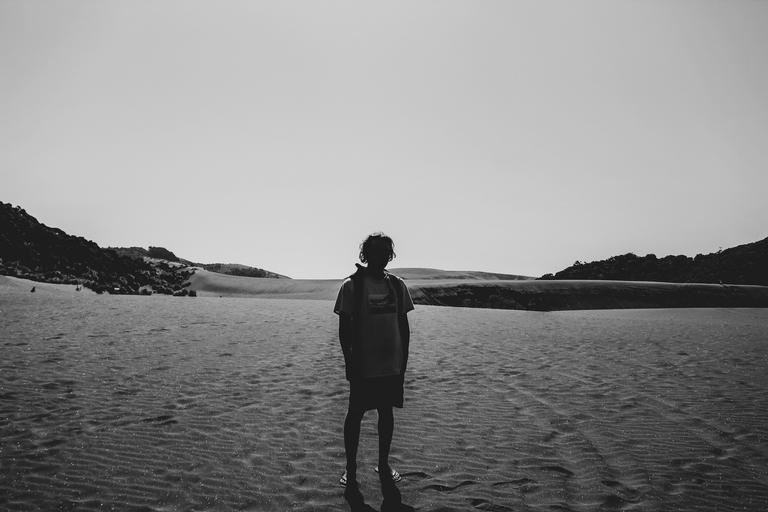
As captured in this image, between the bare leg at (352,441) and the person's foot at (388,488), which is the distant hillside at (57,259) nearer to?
the bare leg at (352,441)

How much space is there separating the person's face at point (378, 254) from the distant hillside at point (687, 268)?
2028 inches

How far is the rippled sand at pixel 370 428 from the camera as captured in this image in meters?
3.98

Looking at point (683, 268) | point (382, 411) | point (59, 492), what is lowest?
point (59, 492)

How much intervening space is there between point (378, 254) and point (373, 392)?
128cm

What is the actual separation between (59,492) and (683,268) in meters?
61.2

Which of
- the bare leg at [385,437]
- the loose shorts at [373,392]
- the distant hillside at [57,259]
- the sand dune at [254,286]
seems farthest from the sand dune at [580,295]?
the loose shorts at [373,392]

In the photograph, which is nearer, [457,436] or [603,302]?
[457,436]

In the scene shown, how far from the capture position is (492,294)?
32.9m

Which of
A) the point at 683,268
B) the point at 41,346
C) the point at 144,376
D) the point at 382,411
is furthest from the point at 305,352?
the point at 683,268

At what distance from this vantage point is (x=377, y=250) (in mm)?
4191

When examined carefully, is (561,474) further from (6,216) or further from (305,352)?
(6,216)

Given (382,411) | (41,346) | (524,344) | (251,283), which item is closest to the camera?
(382,411)

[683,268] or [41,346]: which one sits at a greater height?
[683,268]

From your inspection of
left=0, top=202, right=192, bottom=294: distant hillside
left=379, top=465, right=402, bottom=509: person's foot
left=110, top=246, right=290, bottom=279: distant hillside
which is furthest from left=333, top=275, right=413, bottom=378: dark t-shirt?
left=110, top=246, right=290, bottom=279: distant hillside
